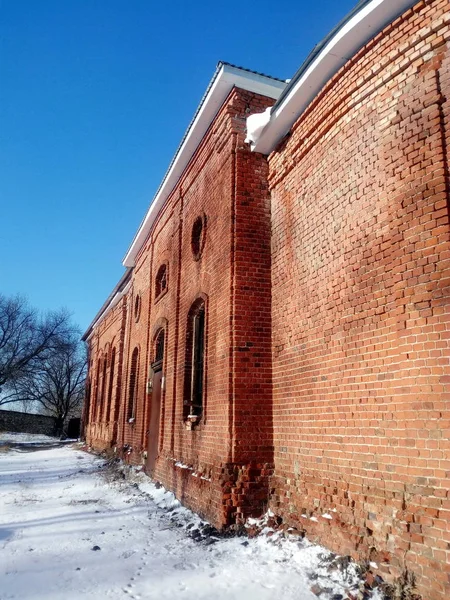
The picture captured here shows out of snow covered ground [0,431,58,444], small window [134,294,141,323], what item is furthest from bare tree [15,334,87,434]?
small window [134,294,141,323]

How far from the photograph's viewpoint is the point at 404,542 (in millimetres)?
3834

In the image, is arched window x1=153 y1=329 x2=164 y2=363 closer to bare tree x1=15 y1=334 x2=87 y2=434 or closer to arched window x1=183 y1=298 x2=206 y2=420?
arched window x1=183 y1=298 x2=206 y2=420

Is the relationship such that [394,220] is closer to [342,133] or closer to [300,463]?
[342,133]

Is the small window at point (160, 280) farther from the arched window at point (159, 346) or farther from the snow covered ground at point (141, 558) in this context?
the snow covered ground at point (141, 558)

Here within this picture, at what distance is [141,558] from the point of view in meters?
5.11

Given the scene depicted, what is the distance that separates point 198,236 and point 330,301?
4.59 metres

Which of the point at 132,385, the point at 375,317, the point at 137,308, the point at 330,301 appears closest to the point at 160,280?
the point at 137,308

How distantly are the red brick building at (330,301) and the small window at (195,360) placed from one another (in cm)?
3

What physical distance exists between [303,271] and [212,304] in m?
2.05

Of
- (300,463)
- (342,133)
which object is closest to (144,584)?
(300,463)

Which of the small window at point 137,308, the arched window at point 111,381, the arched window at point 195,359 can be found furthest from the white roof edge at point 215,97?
the arched window at point 111,381

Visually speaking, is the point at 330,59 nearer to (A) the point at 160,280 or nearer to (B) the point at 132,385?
(A) the point at 160,280

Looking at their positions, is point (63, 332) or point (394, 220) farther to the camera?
point (63, 332)

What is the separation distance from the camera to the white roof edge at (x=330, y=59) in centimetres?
491
